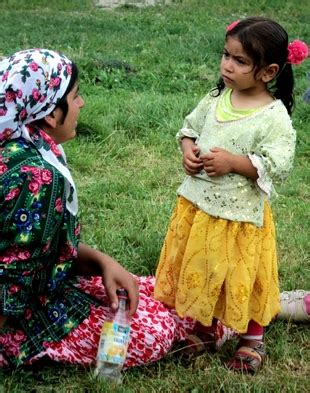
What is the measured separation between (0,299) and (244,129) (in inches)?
40.9

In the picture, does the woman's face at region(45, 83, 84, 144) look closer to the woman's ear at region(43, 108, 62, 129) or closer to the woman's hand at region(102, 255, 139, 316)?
the woman's ear at region(43, 108, 62, 129)

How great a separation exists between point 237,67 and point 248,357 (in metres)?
1.10

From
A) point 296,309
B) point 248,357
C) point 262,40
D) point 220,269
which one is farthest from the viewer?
point 296,309

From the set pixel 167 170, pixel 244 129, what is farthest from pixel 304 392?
pixel 167 170

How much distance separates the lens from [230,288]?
2.65m

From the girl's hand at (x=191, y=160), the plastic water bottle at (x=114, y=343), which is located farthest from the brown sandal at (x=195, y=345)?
the girl's hand at (x=191, y=160)

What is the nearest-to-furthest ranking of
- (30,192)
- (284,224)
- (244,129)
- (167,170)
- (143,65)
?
1. (30,192)
2. (244,129)
3. (284,224)
4. (167,170)
5. (143,65)

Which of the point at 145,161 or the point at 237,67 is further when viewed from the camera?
the point at 145,161

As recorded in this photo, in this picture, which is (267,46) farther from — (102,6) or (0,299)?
(102,6)

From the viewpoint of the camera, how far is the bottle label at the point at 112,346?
8.35ft

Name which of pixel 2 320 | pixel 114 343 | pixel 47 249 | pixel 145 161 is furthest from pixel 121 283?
pixel 145 161

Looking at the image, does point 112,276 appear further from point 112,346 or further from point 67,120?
point 67,120

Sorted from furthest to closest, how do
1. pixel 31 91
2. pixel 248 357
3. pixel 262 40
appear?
pixel 248 357
pixel 262 40
pixel 31 91

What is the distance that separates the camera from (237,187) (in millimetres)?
2598
